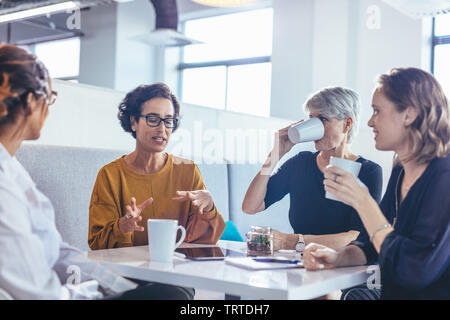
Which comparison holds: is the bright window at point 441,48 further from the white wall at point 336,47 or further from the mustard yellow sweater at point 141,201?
the mustard yellow sweater at point 141,201

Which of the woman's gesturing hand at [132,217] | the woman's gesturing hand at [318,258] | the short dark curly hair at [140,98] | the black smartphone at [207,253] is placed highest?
the short dark curly hair at [140,98]

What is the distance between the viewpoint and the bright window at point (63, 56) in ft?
24.6

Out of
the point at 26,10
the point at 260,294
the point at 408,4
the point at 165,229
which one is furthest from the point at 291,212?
the point at 26,10

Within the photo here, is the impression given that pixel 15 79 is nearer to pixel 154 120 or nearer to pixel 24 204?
pixel 24 204

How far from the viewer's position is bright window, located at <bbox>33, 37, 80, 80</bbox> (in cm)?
749

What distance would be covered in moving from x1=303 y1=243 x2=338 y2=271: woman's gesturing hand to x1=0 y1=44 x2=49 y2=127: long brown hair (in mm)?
717

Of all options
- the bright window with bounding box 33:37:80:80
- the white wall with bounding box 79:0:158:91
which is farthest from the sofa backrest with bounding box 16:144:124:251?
the bright window with bounding box 33:37:80:80

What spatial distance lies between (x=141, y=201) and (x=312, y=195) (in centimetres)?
65

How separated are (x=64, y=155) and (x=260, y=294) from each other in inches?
44.1

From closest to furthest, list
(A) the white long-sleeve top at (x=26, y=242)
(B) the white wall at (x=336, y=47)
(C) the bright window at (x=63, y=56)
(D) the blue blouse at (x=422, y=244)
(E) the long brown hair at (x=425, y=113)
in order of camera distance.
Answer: (A) the white long-sleeve top at (x=26, y=242), (D) the blue blouse at (x=422, y=244), (E) the long brown hair at (x=425, y=113), (B) the white wall at (x=336, y=47), (C) the bright window at (x=63, y=56)

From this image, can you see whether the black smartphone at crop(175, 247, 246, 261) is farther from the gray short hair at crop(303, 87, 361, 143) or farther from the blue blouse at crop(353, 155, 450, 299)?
the gray short hair at crop(303, 87, 361, 143)

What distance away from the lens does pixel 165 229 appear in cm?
128

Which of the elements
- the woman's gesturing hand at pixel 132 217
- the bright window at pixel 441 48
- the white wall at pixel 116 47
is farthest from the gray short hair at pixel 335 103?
the white wall at pixel 116 47

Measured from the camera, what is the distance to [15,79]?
98cm
